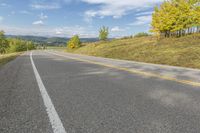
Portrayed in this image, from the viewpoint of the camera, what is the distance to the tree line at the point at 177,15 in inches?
1097

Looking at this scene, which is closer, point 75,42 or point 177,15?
point 177,15

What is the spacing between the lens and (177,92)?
4895 millimetres

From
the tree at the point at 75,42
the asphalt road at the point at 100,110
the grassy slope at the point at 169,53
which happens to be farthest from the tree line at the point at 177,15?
the tree at the point at 75,42

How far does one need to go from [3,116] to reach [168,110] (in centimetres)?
290

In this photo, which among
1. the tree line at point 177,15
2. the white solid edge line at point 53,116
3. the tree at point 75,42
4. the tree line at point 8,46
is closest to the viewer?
the white solid edge line at point 53,116

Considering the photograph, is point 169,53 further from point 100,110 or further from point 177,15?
point 100,110

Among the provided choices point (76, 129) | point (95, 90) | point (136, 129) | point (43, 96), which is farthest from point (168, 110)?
point (43, 96)

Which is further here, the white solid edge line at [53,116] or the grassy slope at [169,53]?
the grassy slope at [169,53]

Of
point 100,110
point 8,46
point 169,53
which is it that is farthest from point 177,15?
point 8,46

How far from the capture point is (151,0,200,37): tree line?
27.9 m

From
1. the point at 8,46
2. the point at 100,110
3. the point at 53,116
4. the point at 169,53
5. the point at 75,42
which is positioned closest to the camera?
the point at 53,116

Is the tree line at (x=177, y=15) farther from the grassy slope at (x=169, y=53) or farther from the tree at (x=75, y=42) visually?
the tree at (x=75, y=42)

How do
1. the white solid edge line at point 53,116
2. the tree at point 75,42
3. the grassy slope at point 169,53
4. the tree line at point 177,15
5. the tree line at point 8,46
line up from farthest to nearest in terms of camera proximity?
the tree line at point 8,46 < the tree at point 75,42 < the tree line at point 177,15 < the grassy slope at point 169,53 < the white solid edge line at point 53,116

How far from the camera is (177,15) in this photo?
1234 inches
